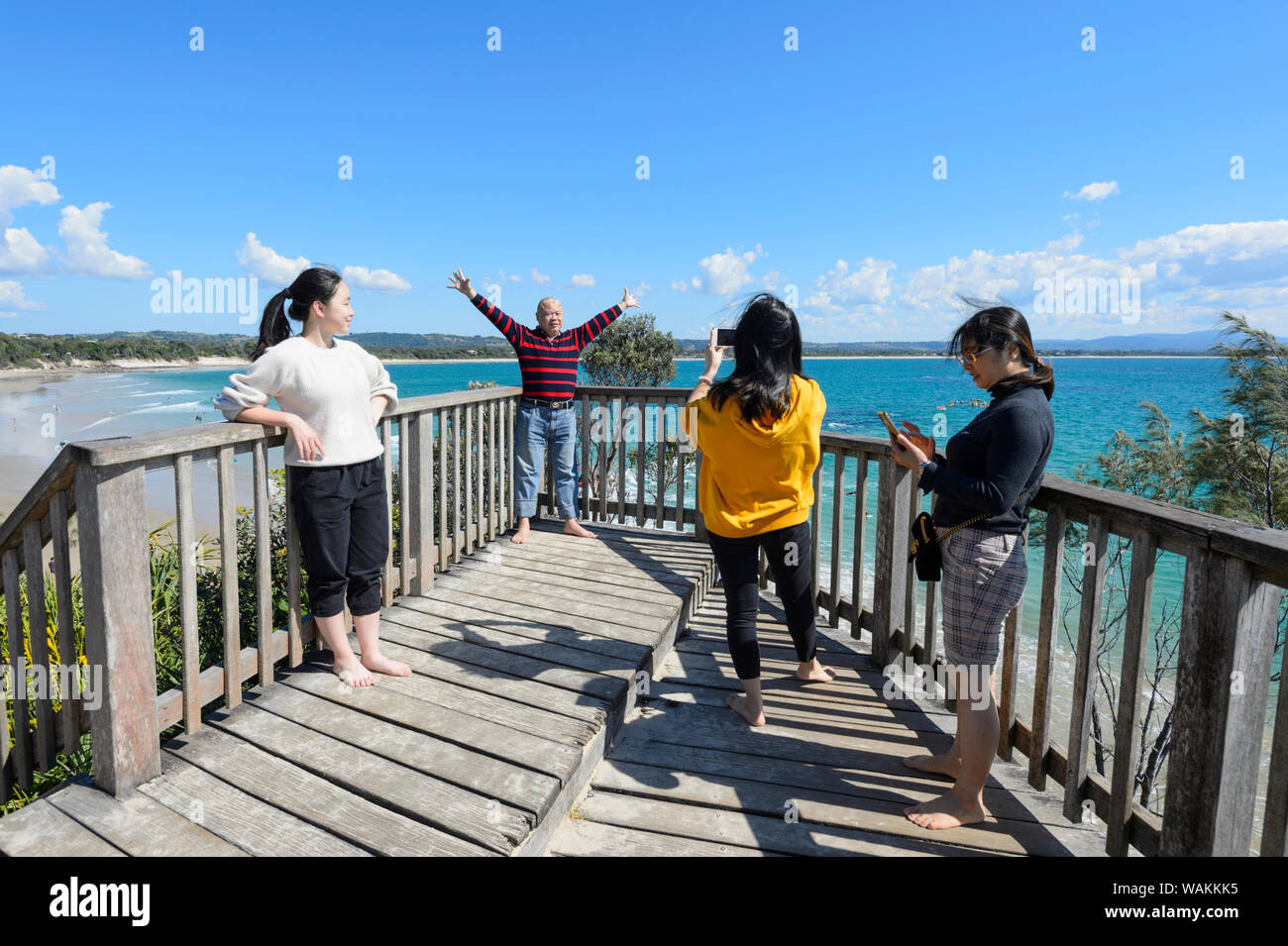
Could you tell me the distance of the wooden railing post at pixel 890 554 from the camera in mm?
3326

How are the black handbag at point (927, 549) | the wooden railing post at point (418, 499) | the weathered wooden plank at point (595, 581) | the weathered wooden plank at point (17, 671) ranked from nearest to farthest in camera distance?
1. the black handbag at point (927, 549)
2. the weathered wooden plank at point (17, 671)
3. the wooden railing post at point (418, 499)
4. the weathered wooden plank at point (595, 581)

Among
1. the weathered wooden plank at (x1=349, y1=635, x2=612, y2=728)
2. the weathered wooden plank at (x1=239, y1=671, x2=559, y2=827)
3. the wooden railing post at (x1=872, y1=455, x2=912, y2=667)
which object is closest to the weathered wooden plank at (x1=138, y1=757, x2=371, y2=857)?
the weathered wooden plank at (x1=239, y1=671, x2=559, y2=827)

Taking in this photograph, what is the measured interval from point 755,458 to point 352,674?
6.17 feet

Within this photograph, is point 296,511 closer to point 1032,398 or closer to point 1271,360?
point 1032,398

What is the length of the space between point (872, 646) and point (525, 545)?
2486 millimetres

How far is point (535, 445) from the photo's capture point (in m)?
5.08

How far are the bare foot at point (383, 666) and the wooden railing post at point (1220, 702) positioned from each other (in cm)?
266

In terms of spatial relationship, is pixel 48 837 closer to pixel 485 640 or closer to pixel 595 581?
pixel 485 640

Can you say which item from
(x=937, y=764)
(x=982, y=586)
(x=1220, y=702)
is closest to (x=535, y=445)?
(x=937, y=764)

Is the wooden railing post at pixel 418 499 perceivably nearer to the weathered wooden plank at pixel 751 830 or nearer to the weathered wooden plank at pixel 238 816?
the weathered wooden plank at pixel 238 816

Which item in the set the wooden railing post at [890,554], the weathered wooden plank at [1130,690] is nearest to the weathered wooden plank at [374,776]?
the weathered wooden plank at [1130,690]

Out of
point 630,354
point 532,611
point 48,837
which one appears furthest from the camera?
point 630,354
